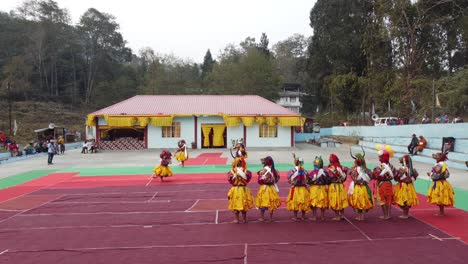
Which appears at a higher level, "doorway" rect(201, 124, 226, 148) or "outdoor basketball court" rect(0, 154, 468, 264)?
"doorway" rect(201, 124, 226, 148)

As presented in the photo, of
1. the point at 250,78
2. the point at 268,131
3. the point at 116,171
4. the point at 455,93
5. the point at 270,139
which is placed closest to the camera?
the point at 116,171

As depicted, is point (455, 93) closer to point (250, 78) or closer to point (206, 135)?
point (206, 135)

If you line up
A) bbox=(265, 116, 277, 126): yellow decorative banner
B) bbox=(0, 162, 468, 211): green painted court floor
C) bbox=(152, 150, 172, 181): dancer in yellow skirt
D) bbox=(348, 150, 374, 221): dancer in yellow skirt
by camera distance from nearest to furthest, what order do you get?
bbox=(348, 150, 374, 221): dancer in yellow skirt < bbox=(152, 150, 172, 181): dancer in yellow skirt < bbox=(0, 162, 468, 211): green painted court floor < bbox=(265, 116, 277, 126): yellow decorative banner

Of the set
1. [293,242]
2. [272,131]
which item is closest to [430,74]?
[272,131]

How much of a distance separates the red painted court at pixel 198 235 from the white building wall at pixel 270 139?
19873mm

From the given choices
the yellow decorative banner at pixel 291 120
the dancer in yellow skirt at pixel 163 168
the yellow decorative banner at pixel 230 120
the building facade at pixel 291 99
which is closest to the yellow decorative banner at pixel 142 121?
the yellow decorative banner at pixel 230 120

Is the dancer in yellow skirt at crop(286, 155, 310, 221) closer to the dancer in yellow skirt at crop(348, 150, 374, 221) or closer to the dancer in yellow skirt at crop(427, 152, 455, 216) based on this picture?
the dancer in yellow skirt at crop(348, 150, 374, 221)

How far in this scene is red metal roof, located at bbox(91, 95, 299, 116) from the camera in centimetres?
3197

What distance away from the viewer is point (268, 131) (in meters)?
32.0

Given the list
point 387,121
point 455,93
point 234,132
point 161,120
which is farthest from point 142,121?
point 455,93

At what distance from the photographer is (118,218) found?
962 centimetres

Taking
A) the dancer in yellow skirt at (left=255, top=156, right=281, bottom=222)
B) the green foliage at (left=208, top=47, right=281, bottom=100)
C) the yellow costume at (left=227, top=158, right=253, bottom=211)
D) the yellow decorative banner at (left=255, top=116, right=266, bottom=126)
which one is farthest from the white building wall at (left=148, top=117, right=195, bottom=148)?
the dancer in yellow skirt at (left=255, top=156, right=281, bottom=222)

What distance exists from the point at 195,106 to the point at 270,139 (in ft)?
23.7

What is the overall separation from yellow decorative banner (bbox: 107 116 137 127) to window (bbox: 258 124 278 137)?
1021 centimetres
